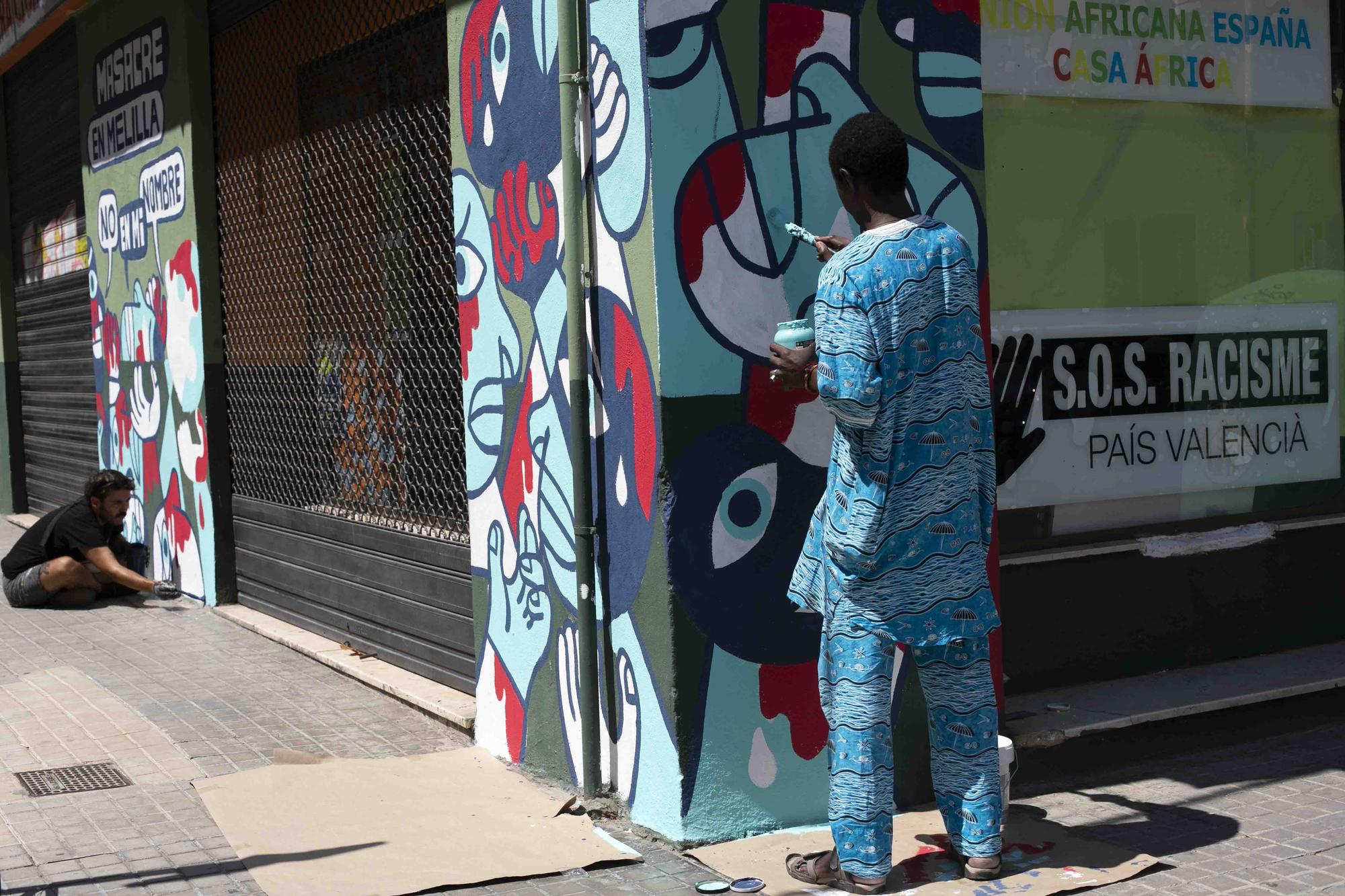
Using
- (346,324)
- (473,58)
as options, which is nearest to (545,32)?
(473,58)

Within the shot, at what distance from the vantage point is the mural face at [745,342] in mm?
4301

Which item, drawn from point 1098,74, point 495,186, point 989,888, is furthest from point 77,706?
point 1098,74

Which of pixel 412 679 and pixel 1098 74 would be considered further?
pixel 412 679

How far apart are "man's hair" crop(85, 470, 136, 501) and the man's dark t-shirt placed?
0.11 metres

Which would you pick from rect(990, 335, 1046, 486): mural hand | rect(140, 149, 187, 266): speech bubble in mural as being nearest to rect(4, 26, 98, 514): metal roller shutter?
rect(140, 149, 187, 266): speech bubble in mural

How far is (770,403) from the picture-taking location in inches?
175

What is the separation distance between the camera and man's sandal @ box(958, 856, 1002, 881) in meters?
3.88

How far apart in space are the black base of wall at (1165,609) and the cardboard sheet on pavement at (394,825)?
200 centimetres

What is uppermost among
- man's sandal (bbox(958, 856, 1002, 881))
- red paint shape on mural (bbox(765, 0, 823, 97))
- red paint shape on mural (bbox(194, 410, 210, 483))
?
red paint shape on mural (bbox(765, 0, 823, 97))

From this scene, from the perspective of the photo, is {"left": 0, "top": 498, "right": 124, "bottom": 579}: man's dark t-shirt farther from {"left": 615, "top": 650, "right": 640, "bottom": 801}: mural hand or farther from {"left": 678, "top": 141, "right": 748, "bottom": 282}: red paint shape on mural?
{"left": 678, "top": 141, "right": 748, "bottom": 282}: red paint shape on mural

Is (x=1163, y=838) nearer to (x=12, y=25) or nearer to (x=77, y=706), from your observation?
(x=77, y=706)

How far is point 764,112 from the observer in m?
4.41

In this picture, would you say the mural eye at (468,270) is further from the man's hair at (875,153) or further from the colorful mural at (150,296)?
the colorful mural at (150,296)

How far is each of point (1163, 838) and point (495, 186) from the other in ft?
10.8
